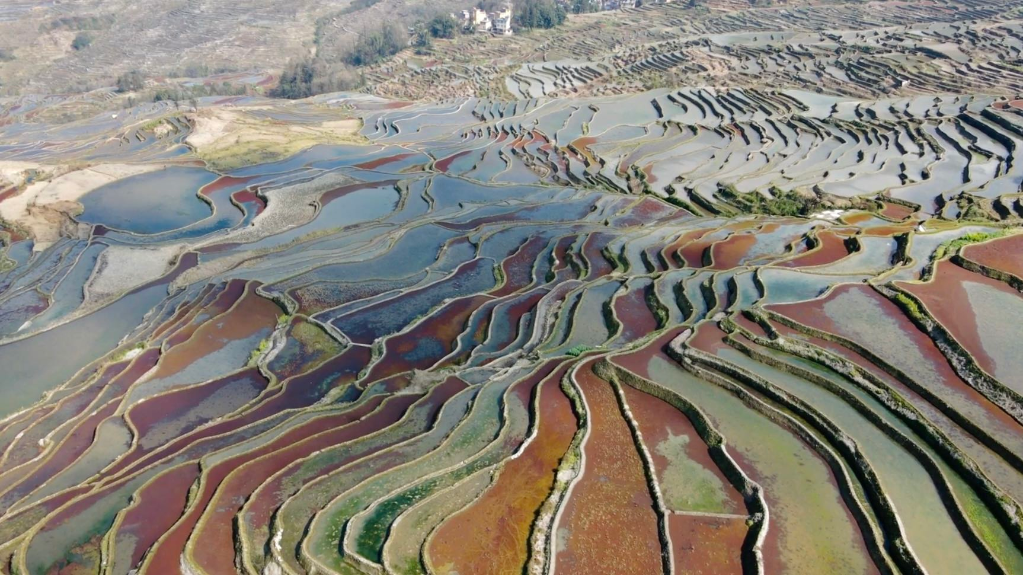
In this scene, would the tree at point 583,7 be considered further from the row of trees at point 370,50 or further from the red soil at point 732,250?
the red soil at point 732,250

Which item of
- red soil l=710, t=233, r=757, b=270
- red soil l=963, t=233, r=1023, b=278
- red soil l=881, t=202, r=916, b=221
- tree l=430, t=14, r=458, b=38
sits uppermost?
tree l=430, t=14, r=458, b=38

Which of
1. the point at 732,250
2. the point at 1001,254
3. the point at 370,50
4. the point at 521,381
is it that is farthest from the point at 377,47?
the point at 1001,254

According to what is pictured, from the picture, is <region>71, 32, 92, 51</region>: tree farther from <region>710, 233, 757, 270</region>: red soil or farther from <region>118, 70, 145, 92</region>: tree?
<region>710, 233, 757, 270</region>: red soil

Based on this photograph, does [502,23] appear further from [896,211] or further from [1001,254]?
[1001,254]

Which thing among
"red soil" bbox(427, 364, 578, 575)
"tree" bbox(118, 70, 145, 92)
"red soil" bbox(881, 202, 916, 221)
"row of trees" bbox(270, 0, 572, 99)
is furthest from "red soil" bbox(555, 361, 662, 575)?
"tree" bbox(118, 70, 145, 92)

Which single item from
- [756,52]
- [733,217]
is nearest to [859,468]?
[733,217]

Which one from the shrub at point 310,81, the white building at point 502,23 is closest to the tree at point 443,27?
the white building at point 502,23
